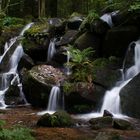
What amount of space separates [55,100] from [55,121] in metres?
3.24

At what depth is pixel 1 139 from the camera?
619cm

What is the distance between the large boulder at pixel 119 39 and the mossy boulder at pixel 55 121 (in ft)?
18.0

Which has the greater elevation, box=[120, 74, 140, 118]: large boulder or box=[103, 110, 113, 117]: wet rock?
box=[120, 74, 140, 118]: large boulder

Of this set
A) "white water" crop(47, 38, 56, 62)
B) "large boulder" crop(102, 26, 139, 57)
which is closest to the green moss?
"white water" crop(47, 38, 56, 62)

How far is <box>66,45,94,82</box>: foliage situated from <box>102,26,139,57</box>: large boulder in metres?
1.19

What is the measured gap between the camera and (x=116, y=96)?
43.3ft

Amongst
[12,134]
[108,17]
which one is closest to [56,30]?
[108,17]

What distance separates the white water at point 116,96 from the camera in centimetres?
1280

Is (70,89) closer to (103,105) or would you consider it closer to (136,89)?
(103,105)

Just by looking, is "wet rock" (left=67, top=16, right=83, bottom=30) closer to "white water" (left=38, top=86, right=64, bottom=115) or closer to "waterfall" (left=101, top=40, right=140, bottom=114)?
"waterfall" (left=101, top=40, right=140, bottom=114)

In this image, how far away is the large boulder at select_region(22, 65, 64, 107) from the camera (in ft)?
46.3

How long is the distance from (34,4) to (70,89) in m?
15.7

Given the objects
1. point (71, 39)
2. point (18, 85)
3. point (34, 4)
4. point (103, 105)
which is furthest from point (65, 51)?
point (34, 4)

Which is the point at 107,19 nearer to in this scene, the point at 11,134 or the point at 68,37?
the point at 68,37
